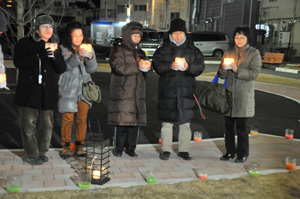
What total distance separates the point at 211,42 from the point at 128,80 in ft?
86.5

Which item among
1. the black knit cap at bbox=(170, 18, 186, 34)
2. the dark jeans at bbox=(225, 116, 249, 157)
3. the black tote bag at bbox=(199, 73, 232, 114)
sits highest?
the black knit cap at bbox=(170, 18, 186, 34)

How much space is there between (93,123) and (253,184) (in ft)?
14.2

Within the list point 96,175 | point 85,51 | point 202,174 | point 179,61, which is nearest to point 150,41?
point 179,61

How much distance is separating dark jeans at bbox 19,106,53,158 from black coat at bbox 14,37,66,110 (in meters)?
0.14

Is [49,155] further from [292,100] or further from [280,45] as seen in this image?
[280,45]

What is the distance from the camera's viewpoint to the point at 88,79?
18.4 feet

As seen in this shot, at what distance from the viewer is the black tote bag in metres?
5.50

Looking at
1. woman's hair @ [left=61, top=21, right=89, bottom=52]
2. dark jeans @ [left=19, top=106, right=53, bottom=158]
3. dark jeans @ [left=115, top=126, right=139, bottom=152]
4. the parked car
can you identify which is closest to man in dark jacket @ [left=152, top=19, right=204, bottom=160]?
dark jeans @ [left=115, top=126, right=139, bottom=152]

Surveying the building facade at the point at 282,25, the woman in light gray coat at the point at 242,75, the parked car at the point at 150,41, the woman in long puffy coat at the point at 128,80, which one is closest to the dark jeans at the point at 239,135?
the woman in light gray coat at the point at 242,75

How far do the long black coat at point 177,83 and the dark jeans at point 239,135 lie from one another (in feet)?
1.98

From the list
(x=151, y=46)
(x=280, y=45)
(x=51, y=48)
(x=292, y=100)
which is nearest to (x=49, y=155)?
(x=51, y=48)

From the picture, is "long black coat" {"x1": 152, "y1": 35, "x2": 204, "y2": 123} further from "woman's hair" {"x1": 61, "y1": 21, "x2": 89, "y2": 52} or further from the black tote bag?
"woman's hair" {"x1": 61, "y1": 21, "x2": 89, "y2": 52}

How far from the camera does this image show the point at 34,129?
5.20 m

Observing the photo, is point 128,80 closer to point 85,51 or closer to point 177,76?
point 177,76
